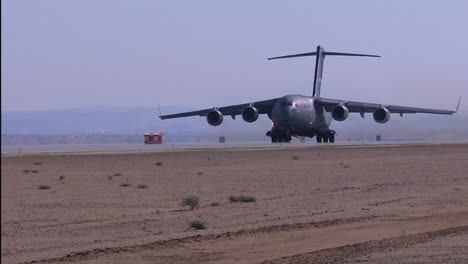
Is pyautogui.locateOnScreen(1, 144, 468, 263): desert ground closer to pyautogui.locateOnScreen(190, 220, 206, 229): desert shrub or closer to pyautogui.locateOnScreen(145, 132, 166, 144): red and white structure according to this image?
pyautogui.locateOnScreen(190, 220, 206, 229): desert shrub

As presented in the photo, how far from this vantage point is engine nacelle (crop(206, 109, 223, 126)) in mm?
63719

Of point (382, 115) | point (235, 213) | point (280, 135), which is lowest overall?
point (235, 213)

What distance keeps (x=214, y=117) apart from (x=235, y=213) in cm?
4564

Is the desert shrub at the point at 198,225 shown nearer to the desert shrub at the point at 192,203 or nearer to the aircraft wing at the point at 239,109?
the desert shrub at the point at 192,203

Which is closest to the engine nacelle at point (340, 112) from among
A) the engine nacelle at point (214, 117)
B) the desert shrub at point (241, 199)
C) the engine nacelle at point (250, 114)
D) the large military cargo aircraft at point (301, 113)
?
the large military cargo aircraft at point (301, 113)

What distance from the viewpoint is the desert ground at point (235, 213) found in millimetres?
11961

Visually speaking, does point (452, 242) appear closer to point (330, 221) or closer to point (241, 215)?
point (330, 221)

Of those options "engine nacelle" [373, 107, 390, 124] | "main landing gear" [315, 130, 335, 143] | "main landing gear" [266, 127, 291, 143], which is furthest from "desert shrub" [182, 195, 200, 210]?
"main landing gear" [315, 130, 335, 143]

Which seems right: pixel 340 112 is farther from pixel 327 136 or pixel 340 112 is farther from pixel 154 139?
pixel 154 139

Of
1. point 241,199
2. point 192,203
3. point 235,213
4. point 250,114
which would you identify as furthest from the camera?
point 250,114

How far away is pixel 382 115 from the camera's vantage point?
6381cm

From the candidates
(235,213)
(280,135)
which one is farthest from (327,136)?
(235,213)

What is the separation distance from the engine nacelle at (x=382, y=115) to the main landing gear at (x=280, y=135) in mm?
6686

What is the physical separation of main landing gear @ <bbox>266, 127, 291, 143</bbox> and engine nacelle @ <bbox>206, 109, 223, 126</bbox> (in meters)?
3.77
